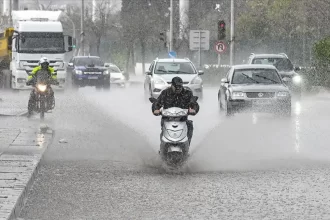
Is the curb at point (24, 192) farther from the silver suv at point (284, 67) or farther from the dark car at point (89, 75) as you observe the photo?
the dark car at point (89, 75)

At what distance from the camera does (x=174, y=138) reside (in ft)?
51.4

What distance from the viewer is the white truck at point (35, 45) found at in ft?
155

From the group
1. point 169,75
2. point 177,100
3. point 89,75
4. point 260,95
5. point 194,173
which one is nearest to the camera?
point 194,173

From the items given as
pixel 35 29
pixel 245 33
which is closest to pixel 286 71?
pixel 35 29

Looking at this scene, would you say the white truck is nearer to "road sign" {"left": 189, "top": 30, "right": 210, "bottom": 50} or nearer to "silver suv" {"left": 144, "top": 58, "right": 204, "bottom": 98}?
"silver suv" {"left": 144, "top": 58, "right": 204, "bottom": 98}

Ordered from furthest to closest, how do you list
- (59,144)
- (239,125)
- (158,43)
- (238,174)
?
(158,43) < (239,125) < (59,144) < (238,174)

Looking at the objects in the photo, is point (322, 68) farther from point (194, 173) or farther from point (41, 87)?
point (194, 173)

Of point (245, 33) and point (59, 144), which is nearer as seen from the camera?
point (59, 144)

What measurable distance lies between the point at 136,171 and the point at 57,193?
2.71 m

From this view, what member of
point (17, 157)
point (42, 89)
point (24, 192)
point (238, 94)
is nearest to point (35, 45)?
point (42, 89)

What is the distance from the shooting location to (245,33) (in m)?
80.1

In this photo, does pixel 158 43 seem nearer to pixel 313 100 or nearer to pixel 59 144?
pixel 313 100

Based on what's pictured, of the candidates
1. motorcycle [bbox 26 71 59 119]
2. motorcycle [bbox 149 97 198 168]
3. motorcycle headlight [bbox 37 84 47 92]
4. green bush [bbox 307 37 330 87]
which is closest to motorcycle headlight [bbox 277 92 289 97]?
motorcycle [bbox 26 71 59 119]

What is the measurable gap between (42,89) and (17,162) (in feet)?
40.9
